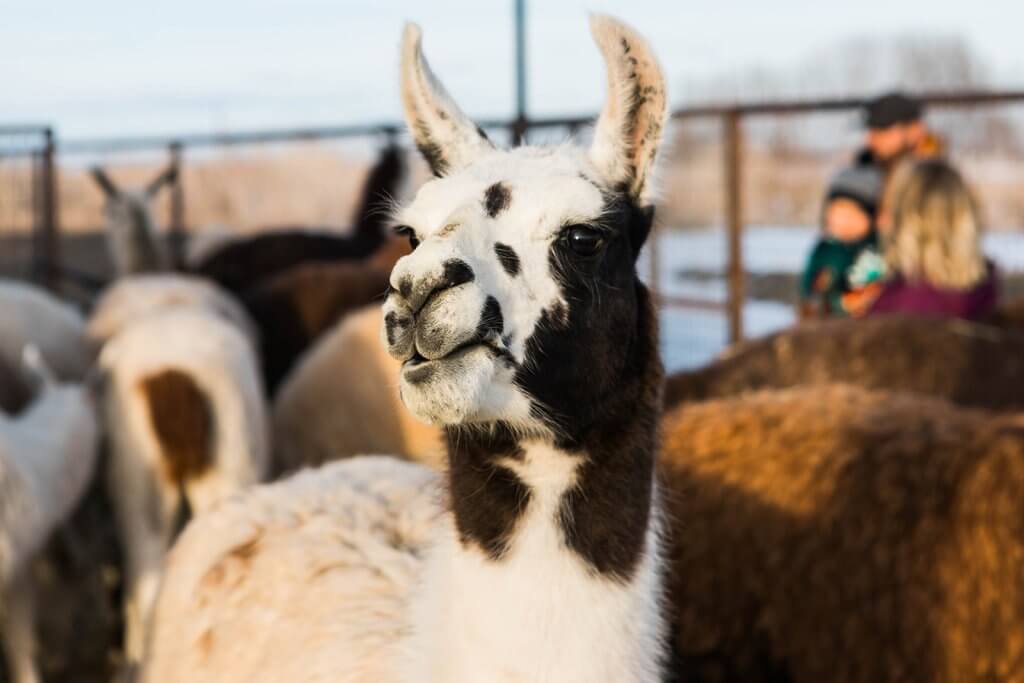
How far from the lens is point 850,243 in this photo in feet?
18.7

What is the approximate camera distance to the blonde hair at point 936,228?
4570 mm

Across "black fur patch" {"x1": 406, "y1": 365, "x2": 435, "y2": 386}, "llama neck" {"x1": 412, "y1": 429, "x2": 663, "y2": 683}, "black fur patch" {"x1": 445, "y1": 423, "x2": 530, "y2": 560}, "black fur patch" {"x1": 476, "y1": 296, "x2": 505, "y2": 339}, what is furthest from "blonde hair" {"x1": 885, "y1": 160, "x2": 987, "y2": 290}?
"black fur patch" {"x1": 406, "y1": 365, "x2": 435, "y2": 386}

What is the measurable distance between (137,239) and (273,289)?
225 cm

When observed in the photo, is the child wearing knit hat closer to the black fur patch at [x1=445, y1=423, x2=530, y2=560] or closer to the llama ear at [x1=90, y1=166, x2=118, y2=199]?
the black fur patch at [x1=445, y1=423, x2=530, y2=560]

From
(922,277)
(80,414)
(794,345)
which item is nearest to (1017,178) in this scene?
(922,277)

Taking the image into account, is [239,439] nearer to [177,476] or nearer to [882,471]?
[177,476]

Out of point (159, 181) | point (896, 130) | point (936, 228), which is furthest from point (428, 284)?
point (159, 181)

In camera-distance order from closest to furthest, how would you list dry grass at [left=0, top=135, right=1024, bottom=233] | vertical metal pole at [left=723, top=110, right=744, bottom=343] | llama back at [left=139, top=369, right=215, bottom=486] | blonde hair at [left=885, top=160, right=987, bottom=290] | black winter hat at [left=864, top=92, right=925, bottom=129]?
blonde hair at [left=885, top=160, right=987, bottom=290] → llama back at [left=139, top=369, right=215, bottom=486] → black winter hat at [left=864, top=92, right=925, bottom=129] → vertical metal pole at [left=723, top=110, right=744, bottom=343] → dry grass at [left=0, top=135, right=1024, bottom=233]

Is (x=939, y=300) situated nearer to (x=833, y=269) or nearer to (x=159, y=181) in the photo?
(x=833, y=269)

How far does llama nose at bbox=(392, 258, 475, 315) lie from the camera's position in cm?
177

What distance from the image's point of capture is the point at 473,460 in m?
2.05

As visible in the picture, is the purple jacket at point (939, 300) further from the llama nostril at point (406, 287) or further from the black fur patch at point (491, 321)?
the llama nostril at point (406, 287)

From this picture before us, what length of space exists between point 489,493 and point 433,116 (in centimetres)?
65

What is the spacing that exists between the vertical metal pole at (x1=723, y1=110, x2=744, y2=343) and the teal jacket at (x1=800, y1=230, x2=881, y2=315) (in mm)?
1095
